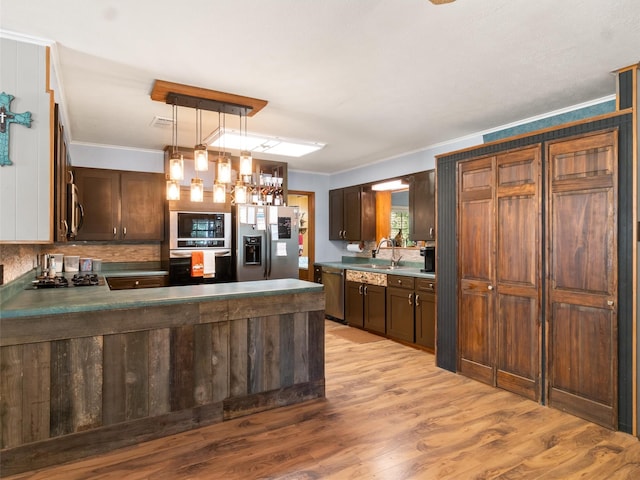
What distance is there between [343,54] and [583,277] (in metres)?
2.34

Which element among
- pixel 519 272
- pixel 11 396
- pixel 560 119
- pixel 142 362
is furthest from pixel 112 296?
pixel 560 119

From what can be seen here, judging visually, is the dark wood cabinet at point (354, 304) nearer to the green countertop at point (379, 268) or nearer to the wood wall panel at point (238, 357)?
the green countertop at point (379, 268)

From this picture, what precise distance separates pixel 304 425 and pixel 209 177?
3622 millimetres

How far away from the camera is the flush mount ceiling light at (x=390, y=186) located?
5715 millimetres

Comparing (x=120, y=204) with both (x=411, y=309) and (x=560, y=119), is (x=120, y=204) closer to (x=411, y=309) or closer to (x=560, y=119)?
(x=411, y=309)

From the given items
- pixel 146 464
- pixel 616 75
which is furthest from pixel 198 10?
pixel 616 75

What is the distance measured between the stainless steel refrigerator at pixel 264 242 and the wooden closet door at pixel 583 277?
3.39 metres

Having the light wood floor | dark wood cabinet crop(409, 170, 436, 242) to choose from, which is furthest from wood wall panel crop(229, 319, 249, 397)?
dark wood cabinet crop(409, 170, 436, 242)

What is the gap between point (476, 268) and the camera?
11.8 feet

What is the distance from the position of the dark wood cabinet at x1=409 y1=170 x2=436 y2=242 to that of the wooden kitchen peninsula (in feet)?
Answer: 7.33

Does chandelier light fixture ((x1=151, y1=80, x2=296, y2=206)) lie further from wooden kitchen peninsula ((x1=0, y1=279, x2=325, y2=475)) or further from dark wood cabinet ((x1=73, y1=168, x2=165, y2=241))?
dark wood cabinet ((x1=73, y1=168, x2=165, y2=241))

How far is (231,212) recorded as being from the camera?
5383 mm

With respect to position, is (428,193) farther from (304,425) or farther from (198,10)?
(198,10)

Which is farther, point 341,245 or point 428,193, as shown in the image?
point 341,245
